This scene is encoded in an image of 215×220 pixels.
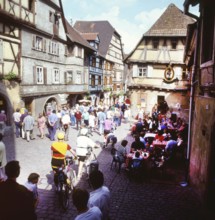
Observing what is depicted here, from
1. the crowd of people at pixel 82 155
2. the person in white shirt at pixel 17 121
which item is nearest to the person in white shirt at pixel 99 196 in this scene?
the crowd of people at pixel 82 155

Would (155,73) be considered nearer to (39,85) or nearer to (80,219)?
(39,85)

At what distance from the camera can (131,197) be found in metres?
8.05

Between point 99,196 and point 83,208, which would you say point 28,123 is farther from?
point 83,208

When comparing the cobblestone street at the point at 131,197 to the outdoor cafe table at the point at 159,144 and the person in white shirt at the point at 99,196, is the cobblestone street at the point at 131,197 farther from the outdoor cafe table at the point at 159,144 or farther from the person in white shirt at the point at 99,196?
the person in white shirt at the point at 99,196

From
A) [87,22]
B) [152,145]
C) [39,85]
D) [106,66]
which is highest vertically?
[87,22]

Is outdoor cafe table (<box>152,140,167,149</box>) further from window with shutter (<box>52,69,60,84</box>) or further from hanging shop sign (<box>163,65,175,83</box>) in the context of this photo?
hanging shop sign (<box>163,65,175,83</box>)

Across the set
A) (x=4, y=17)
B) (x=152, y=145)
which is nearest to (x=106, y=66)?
(x=4, y=17)

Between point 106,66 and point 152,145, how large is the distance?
111 ft

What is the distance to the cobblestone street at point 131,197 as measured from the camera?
6977mm

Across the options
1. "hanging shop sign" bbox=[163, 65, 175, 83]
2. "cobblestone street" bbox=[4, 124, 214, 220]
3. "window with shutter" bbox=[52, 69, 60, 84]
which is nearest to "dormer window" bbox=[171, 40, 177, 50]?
"hanging shop sign" bbox=[163, 65, 175, 83]

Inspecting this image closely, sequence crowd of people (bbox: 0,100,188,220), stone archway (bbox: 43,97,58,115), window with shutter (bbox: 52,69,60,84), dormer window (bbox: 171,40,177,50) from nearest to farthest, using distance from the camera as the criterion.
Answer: crowd of people (bbox: 0,100,188,220)
stone archway (bbox: 43,97,58,115)
window with shutter (bbox: 52,69,60,84)
dormer window (bbox: 171,40,177,50)

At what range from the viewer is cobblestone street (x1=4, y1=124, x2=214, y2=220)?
6.98m

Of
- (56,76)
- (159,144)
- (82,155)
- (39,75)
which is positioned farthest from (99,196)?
(56,76)

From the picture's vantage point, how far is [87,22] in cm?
4816
